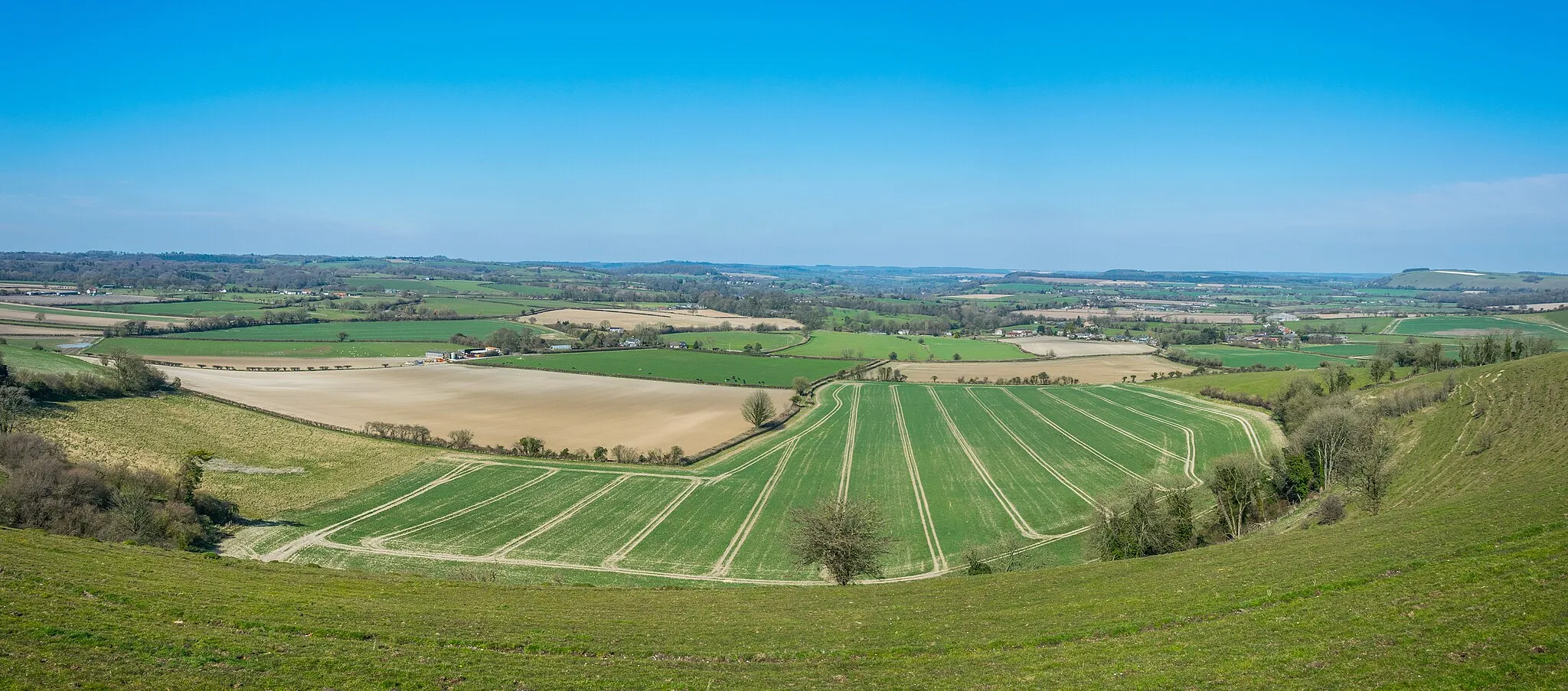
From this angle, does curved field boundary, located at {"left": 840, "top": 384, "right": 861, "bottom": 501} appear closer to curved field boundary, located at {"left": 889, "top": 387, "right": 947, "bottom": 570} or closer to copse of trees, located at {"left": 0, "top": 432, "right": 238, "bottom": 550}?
curved field boundary, located at {"left": 889, "top": 387, "right": 947, "bottom": 570}

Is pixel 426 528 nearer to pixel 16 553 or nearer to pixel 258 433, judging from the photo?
pixel 16 553

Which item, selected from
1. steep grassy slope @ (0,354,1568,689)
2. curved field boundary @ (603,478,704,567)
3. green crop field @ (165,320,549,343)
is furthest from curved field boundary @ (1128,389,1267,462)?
green crop field @ (165,320,549,343)

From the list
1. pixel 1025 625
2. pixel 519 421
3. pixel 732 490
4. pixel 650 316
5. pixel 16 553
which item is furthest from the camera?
pixel 650 316

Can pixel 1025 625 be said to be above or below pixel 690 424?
above

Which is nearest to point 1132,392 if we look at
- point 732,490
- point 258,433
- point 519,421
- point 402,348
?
point 732,490

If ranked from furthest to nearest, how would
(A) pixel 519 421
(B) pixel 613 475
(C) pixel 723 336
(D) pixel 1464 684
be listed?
(C) pixel 723 336
(A) pixel 519 421
(B) pixel 613 475
(D) pixel 1464 684

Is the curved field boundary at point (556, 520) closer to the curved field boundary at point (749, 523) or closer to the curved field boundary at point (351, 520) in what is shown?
the curved field boundary at point (351, 520)

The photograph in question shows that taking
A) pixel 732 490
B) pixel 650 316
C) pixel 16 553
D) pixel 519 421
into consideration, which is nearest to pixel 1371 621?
pixel 16 553

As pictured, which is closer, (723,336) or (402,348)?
(402,348)
